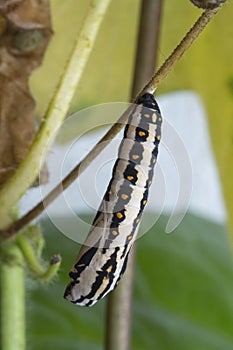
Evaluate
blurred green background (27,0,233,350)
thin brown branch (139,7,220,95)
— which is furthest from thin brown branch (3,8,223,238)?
blurred green background (27,0,233,350)

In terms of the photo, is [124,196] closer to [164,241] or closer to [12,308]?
[12,308]

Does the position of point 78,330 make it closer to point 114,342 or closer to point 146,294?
point 146,294

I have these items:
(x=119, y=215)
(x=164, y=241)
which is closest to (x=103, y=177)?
(x=119, y=215)

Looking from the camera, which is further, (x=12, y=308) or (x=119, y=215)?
(x=12, y=308)

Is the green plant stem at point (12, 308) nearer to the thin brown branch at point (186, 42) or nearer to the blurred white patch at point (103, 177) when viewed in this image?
the blurred white patch at point (103, 177)

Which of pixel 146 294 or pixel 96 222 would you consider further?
pixel 146 294

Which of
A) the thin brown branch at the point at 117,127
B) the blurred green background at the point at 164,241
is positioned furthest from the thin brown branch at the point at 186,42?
the blurred green background at the point at 164,241

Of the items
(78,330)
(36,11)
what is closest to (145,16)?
(36,11)
